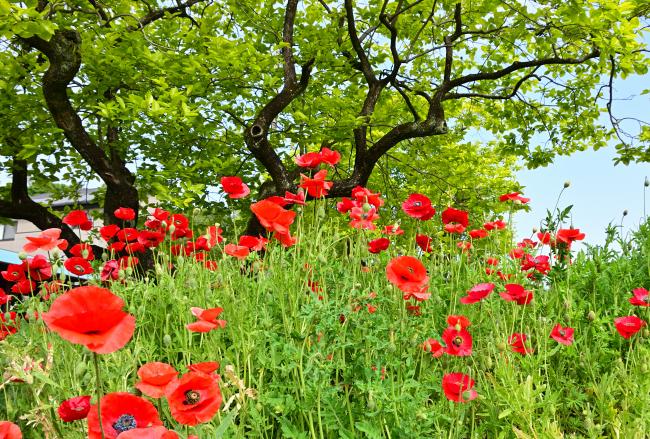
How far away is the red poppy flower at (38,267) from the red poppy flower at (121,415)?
199 cm

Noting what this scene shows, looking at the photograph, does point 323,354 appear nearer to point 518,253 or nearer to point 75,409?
point 75,409

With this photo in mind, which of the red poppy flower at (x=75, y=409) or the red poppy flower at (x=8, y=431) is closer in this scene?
the red poppy flower at (x=8, y=431)

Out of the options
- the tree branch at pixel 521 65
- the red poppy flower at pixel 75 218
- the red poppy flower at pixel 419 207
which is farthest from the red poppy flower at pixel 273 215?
the tree branch at pixel 521 65

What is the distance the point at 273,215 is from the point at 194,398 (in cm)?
111

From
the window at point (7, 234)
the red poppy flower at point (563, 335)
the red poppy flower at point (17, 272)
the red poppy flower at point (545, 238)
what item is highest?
the red poppy flower at point (545, 238)

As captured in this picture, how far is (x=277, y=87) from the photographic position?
7.80 metres

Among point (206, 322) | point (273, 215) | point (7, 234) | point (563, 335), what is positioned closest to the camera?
point (206, 322)

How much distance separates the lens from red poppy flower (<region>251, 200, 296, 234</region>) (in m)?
2.35

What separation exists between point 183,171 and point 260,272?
168 inches

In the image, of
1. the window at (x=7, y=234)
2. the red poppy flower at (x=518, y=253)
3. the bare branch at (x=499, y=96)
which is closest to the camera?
the red poppy flower at (x=518, y=253)

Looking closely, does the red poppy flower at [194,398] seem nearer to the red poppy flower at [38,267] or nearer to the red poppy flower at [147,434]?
the red poppy flower at [147,434]

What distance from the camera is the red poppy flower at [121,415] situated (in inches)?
51.4

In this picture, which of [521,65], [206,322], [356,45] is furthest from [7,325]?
[521,65]

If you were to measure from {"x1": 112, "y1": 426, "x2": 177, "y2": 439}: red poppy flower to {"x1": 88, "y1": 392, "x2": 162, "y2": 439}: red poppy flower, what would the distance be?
8 cm
